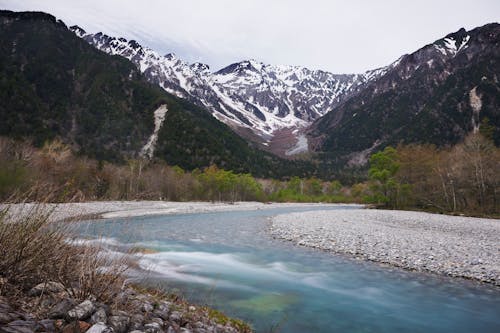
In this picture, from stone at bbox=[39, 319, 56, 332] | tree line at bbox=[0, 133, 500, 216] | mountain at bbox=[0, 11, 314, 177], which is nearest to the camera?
stone at bbox=[39, 319, 56, 332]

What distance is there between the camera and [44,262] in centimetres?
520

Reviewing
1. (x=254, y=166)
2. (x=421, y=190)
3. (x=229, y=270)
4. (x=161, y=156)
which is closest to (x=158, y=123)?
(x=161, y=156)

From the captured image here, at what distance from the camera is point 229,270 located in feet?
47.9

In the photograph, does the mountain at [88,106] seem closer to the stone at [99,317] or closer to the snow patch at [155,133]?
the snow patch at [155,133]

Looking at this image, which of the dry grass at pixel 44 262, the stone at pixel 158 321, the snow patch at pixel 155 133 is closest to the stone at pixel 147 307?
the stone at pixel 158 321

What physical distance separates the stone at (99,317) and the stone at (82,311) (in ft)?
0.23

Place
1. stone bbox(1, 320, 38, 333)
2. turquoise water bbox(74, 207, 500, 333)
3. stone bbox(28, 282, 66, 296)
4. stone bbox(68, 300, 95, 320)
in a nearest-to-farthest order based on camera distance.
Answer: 1. stone bbox(1, 320, 38, 333)
2. stone bbox(68, 300, 95, 320)
3. stone bbox(28, 282, 66, 296)
4. turquoise water bbox(74, 207, 500, 333)

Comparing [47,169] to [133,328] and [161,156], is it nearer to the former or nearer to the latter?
[133,328]

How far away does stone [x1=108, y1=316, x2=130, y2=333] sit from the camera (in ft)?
14.5

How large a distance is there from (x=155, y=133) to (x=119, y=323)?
156 meters

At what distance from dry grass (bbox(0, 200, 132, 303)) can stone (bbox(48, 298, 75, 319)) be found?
422mm

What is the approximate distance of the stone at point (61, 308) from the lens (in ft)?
13.6

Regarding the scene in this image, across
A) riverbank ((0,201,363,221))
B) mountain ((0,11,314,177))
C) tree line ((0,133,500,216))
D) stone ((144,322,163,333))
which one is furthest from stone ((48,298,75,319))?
mountain ((0,11,314,177))

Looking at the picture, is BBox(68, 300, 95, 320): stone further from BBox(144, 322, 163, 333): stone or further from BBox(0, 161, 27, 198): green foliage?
BBox(0, 161, 27, 198): green foliage
